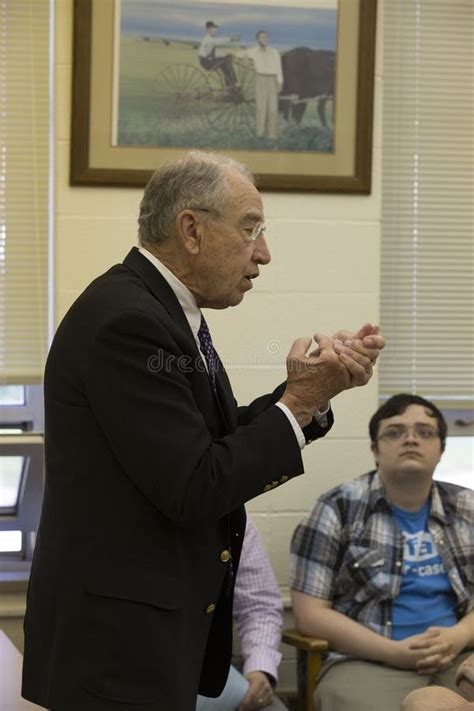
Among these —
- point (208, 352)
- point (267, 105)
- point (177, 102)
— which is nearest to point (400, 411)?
point (267, 105)

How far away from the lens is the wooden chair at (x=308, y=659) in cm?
277

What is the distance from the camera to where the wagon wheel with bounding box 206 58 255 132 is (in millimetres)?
3127

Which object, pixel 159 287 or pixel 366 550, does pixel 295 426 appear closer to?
pixel 159 287

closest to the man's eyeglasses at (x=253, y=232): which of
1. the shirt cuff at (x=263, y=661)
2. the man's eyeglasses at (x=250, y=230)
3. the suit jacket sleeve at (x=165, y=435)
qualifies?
the man's eyeglasses at (x=250, y=230)

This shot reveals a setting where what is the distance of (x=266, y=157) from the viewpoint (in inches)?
125

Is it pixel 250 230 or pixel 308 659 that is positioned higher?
pixel 250 230

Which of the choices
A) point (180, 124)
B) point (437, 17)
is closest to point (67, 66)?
point (180, 124)

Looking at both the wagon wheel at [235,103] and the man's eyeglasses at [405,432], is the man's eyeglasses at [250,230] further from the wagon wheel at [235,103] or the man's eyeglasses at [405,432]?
the wagon wheel at [235,103]

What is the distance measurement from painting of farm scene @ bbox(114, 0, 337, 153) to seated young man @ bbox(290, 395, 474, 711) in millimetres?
874

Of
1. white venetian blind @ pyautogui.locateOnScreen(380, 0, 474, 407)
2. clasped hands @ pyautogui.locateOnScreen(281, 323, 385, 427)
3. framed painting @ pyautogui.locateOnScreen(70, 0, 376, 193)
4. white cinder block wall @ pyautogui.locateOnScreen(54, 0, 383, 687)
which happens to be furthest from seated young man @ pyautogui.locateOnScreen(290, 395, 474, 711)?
clasped hands @ pyautogui.locateOnScreen(281, 323, 385, 427)

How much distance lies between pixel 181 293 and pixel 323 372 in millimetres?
252

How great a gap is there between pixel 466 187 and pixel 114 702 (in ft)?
7.52

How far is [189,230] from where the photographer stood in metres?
1.65

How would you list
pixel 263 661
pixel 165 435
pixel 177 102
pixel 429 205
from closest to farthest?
pixel 165 435 < pixel 263 661 < pixel 177 102 < pixel 429 205
